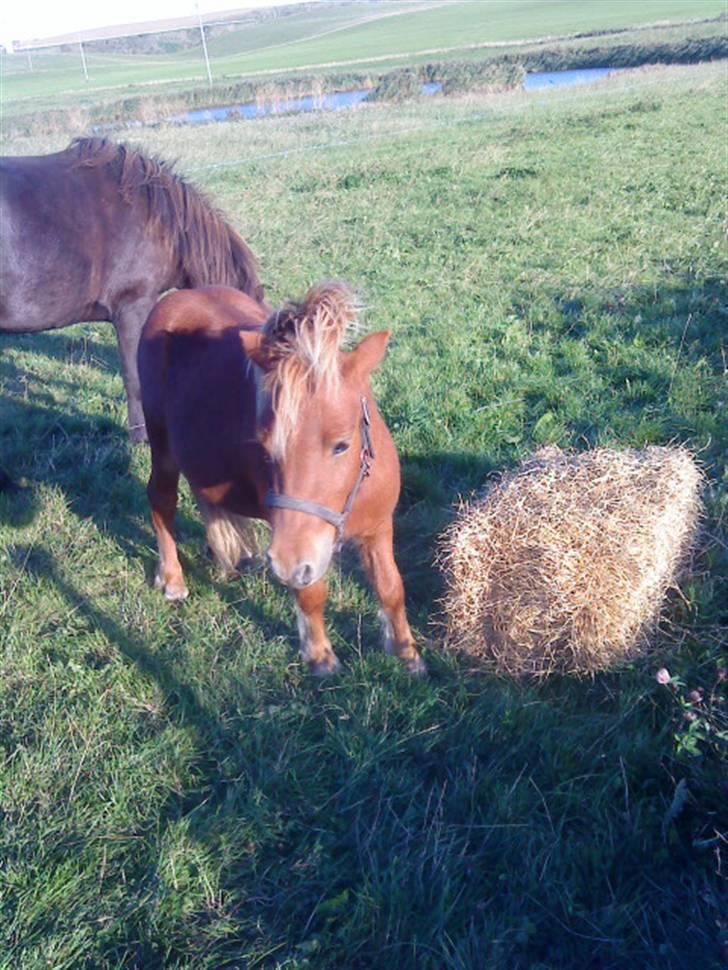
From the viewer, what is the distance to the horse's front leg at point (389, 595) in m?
3.46

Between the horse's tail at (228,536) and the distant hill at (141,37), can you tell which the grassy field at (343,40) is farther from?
the horse's tail at (228,536)

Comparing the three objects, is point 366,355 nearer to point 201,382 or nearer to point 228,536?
point 201,382

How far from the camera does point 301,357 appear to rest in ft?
8.60

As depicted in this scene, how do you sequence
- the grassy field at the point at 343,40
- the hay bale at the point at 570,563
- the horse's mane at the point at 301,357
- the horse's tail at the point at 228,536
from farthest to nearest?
the grassy field at the point at 343,40, the horse's tail at the point at 228,536, the hay bale at the point at 570,563, the horse's mane at the point at 301,357

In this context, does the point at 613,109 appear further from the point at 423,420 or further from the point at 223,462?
the point at 223,462

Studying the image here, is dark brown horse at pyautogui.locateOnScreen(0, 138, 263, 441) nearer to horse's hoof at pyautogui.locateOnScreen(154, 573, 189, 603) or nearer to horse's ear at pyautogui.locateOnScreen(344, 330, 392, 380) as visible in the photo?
horse's hoof at pyautogui.locateOnScreen(154, 573, 189, 603)

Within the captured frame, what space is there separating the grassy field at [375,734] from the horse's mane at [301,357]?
3.92 feet

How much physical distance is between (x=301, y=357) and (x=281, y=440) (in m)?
0.27

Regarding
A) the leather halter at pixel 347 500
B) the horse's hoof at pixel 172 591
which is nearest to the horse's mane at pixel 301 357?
the leather halter at pixel 347 500

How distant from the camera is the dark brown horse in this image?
19.0 ft

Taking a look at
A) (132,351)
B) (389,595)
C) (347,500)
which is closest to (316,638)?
(389,595)

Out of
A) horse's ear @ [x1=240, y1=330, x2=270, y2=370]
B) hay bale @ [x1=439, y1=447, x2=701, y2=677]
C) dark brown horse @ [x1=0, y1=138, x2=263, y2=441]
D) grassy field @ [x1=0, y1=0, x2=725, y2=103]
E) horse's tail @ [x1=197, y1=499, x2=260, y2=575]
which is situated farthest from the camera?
grassy field @ [x1=0, y1=0, x2=725, y2=103]

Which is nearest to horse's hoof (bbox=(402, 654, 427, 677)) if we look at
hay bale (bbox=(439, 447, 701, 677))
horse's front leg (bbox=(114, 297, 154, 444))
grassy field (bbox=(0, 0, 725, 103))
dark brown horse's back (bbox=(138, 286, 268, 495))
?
hay bale (bbox=(439, 447, 701, 677))

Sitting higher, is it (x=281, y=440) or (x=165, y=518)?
(x=281, y=440)
